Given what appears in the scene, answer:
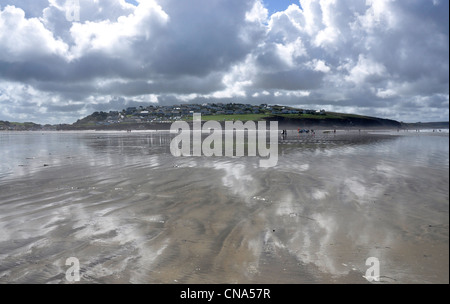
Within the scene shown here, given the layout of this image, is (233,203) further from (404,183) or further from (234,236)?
(404,183)

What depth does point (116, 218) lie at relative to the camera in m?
8.83

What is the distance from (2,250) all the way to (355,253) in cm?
837

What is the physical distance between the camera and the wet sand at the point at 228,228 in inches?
213

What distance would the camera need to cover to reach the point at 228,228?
25.9 feet

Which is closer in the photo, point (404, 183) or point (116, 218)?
point (116, 218)

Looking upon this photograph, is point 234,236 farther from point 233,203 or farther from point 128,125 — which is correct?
point 128,125

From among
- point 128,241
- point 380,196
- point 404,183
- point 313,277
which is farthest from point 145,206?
point 404,183

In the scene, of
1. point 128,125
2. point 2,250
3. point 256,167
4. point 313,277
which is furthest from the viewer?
point 128,125

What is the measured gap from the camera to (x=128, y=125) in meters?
190

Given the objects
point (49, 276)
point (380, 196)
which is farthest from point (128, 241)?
point (380, 196)

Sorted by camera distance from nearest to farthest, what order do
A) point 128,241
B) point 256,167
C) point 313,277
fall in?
point 313,277 < point 128,241 < point 256,167

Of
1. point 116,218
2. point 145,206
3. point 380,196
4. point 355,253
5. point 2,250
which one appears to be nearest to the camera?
point 355,253

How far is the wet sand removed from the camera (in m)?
5.41
